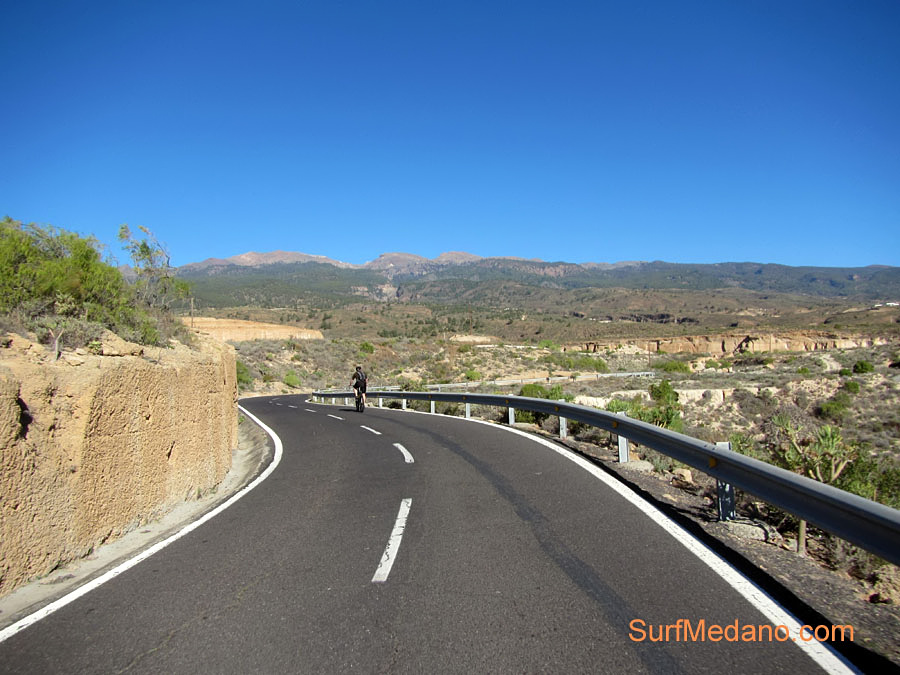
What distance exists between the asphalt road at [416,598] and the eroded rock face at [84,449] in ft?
2.63

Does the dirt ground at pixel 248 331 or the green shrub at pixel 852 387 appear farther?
the dirt ground at pixel 248 331

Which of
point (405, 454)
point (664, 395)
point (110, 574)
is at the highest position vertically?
point (110, 574)

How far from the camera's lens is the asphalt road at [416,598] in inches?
134

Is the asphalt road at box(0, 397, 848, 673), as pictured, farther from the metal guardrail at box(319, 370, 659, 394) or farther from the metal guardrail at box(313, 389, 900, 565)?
the metal guardrail at box(319, 370, 659, 394)

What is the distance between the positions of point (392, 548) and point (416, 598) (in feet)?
3.77

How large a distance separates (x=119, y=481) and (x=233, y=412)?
6122 millimetres

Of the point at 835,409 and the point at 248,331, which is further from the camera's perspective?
the point at 248,331

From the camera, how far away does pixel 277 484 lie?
8680mm

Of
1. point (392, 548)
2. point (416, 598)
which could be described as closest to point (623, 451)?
point (392, 548)

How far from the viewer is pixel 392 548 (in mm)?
5297

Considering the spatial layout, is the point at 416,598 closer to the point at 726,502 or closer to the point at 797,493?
the point at 797,493

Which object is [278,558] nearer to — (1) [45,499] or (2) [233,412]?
(1) [45,499]

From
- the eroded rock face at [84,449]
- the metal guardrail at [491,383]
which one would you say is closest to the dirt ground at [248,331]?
the metal guardrail at [491,383]

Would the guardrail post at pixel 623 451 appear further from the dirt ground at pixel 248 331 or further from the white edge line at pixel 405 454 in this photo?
the dirt ground at pixel 248 331
